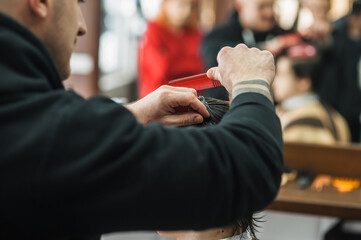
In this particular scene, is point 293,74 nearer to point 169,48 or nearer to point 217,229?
point 169,48

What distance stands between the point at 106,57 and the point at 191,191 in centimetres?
398

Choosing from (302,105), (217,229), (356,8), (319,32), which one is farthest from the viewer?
(356,8)

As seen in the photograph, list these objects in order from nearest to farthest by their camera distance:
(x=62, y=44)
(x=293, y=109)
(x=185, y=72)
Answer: (x=62, y=44) → (x=293, y=109) → (x=185, y=72)

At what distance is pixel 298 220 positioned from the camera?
2.37 metres

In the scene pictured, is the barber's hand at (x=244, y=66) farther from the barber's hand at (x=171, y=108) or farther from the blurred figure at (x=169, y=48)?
the blurred figure at (x=169, y=48)

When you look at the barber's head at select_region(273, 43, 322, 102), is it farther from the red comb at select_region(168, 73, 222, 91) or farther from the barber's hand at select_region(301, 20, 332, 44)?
the red comb at select_region(168, 73, 222, 91)

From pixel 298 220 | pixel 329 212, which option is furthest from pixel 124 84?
pixel 329 212

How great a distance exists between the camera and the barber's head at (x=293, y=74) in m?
2.58

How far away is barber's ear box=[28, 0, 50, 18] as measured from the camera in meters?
0.70

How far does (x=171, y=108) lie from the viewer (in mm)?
961

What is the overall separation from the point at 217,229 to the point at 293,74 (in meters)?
1.65

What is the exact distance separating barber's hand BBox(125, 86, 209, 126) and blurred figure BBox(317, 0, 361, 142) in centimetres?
219

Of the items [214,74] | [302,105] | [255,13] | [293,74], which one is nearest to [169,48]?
[255,13]

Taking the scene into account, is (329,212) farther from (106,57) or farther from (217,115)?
(106,57)
